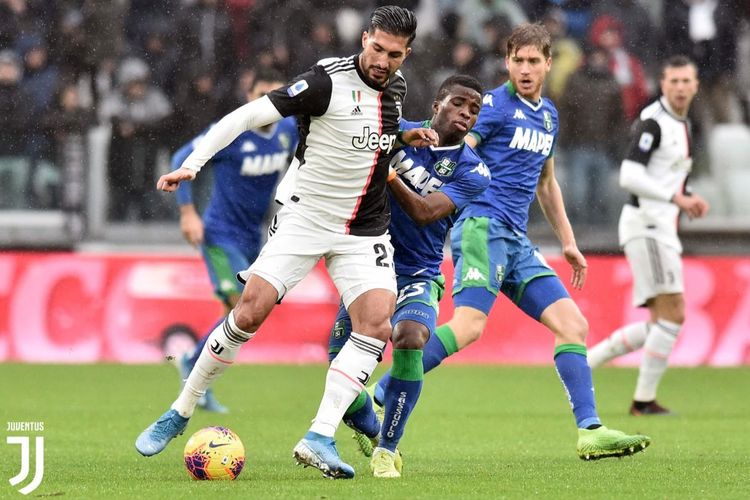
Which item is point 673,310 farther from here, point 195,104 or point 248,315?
point 195,104

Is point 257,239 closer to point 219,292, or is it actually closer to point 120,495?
point 219,292

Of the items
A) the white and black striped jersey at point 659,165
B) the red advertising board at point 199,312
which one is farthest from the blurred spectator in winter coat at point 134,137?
the white and black striped jersey at point 659,165

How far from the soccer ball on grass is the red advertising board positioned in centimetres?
801

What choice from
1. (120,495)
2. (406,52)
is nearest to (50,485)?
(120,495)

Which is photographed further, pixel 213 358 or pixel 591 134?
pixel 591 134

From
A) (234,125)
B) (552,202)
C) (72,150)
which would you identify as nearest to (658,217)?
(552,202)

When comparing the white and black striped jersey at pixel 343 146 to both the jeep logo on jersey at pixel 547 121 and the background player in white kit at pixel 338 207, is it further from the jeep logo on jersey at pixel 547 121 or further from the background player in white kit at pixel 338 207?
the jeep logo on jersey at pixel 547 121

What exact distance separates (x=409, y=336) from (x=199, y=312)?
8135 millimetres

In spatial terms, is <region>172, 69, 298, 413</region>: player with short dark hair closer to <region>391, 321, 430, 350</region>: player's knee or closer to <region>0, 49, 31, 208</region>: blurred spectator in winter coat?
<region>391, 321, 430, 350</region>: player's knee

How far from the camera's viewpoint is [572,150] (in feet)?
53.8

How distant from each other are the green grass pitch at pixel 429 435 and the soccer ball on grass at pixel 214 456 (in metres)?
0.08

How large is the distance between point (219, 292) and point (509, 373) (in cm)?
460

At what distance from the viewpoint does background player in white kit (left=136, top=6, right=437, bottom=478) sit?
655 cm

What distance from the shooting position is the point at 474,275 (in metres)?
8.19
